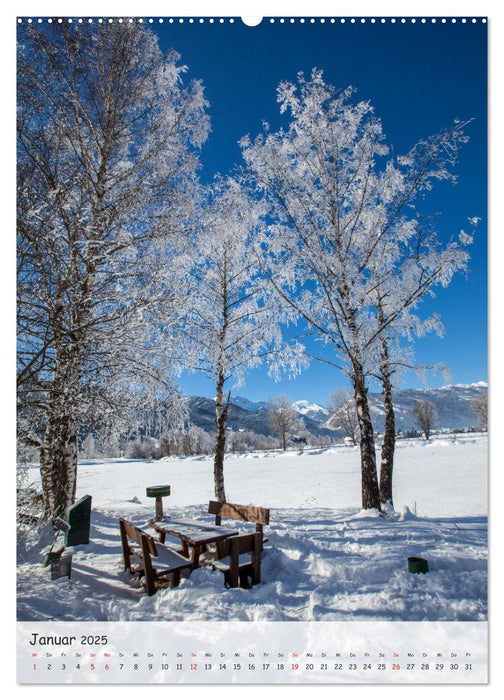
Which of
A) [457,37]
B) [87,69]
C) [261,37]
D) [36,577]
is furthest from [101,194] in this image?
[36,577]

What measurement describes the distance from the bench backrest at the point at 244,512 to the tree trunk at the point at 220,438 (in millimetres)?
2643

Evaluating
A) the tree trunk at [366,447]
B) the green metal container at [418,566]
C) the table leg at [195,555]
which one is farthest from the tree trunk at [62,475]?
the tree trunk at [366,447]

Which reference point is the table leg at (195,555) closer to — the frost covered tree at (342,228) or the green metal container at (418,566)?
the green metal container at (418,566)

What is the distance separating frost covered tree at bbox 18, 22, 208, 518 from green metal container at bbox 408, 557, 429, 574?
3463 mm

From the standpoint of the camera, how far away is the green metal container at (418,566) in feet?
10.3

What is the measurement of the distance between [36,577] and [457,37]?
20.5 ft

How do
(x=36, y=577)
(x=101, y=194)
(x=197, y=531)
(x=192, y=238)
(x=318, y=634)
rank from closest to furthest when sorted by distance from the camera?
(x=318, y=634)
(x=36, y=577)
(x=197, y=531)
(x=101, y=194)
(x=192, y=238)

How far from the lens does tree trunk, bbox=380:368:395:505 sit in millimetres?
7695

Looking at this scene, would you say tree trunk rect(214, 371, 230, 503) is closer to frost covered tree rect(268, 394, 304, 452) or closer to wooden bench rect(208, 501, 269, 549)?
wooden bench rect(208, 501, 269, 549)

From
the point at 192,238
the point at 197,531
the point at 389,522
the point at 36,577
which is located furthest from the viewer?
the point at 192,238

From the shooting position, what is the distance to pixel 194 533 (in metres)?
3.70

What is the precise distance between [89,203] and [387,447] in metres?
7.49
